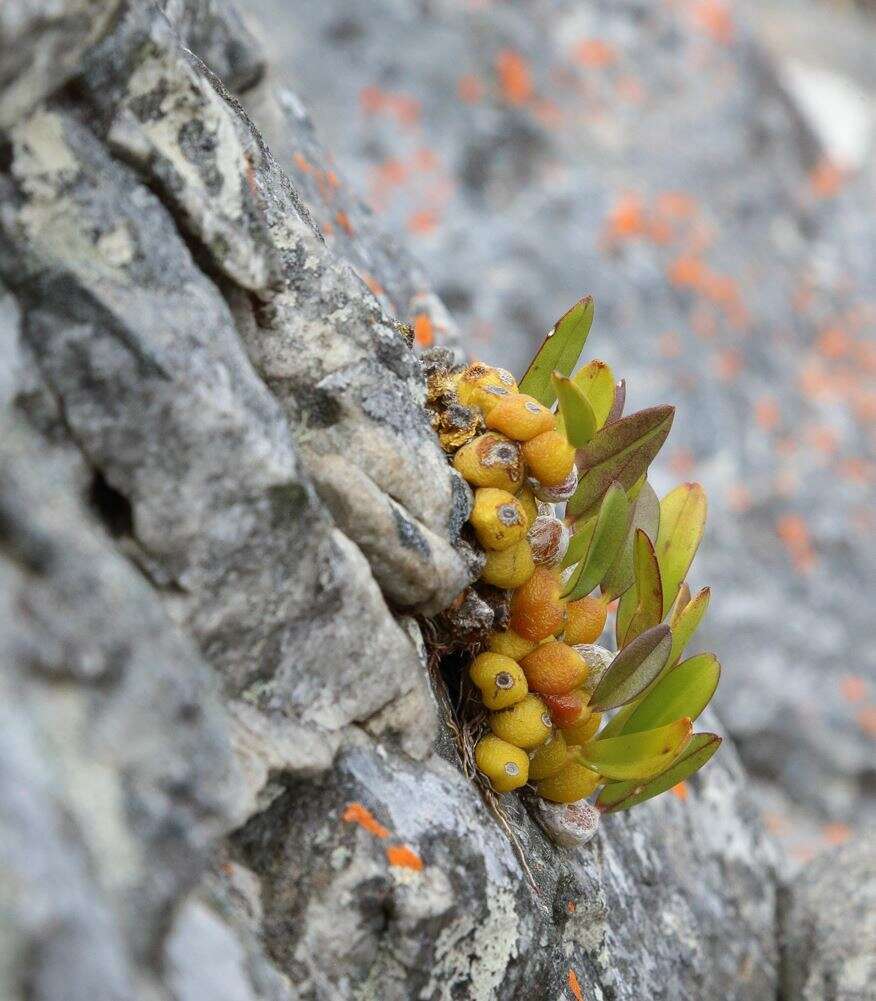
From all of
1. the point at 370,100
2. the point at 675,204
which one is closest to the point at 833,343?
the point at 675,204

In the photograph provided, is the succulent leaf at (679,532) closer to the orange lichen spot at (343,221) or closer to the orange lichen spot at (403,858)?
the orange lichen spot at (403,858)

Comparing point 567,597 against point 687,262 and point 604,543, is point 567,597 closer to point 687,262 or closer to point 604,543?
point 604,543

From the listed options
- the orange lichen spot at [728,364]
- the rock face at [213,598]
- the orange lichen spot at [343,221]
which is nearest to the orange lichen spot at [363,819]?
the rock face at [213,598]

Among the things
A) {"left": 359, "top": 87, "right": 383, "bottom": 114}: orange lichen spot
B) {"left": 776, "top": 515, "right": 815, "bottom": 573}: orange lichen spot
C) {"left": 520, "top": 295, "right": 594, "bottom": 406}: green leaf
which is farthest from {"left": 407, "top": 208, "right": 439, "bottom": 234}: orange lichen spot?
A: {"left": 520, "top": 295, "right": 594, "bottom": 406}: green leaf

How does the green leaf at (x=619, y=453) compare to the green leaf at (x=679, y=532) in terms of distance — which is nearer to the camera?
the green leaf at (x=619, y=453)

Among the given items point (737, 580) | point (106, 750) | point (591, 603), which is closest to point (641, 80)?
point (737, 580)

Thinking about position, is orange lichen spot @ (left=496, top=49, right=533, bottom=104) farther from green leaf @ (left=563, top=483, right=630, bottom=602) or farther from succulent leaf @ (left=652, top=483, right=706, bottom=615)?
green leaf @ (left=563, top=483, right=630, bottom=602)

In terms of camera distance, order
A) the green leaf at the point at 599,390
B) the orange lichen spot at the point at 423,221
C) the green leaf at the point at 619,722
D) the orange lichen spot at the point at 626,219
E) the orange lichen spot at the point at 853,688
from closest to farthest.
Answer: the green leaf at the point at 619,722 < the green leaf at the point at 599,390 < the orange lichen spot at the point at 853,688 < the orange lichen spot at the point at 423,221 < the orange lichen spot at the point at 626,219
